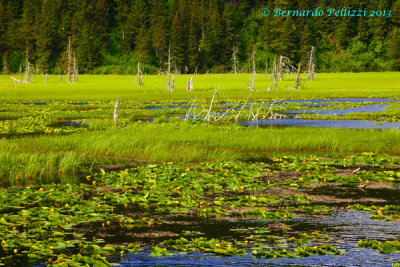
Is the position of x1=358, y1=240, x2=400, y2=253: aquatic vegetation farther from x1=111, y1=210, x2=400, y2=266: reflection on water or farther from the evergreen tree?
the evergreen tree

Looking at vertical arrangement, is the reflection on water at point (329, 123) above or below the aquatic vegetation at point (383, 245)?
above

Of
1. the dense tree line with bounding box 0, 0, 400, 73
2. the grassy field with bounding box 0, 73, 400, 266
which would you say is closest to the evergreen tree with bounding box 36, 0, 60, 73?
the dense tree line with bounding box 0, 0, 400, 73

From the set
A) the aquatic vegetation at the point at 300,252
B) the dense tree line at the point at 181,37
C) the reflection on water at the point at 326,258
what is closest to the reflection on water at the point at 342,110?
the reflection on water at the point at 326,258

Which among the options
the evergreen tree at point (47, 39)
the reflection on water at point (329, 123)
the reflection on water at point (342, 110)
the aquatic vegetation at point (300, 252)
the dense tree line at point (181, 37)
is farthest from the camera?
the evergreen tree at point (47, 39)

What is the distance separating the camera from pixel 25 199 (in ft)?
47.3

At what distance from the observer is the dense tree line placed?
398 ft

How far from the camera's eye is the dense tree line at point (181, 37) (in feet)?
398

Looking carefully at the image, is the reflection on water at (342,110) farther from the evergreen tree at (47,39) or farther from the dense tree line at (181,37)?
the evergreen tree at (47,39)

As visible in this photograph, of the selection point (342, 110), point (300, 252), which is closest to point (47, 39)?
point (342, 110)

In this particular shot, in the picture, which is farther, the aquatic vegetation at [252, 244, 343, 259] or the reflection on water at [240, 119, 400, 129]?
the reflection on water at [240, 119, 400, 129]

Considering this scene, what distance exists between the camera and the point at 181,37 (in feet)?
412

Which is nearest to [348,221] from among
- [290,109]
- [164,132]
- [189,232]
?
[189,232]

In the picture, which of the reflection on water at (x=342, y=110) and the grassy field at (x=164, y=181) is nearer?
the grassy field at (x=164, y=181)

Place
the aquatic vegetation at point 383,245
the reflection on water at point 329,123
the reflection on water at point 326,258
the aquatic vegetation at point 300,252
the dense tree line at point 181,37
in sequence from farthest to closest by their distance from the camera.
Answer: the dense tree line at point 181,37, the reflection on water at point 329,123, the aquatic vegetation at point 383,245, the aquatic vegetation at point 300,252, the reflection on water at point 326,258
